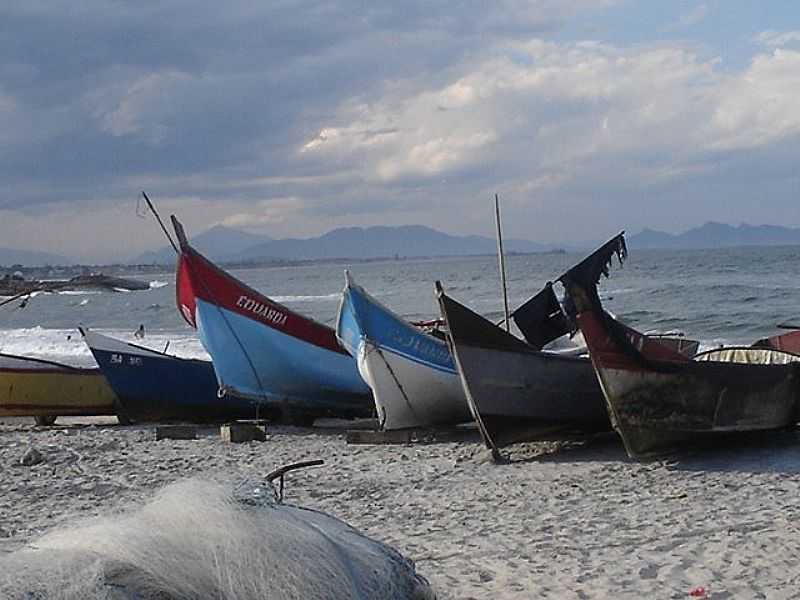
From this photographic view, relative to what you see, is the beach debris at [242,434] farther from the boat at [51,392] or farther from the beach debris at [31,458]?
the boat at [51,392]

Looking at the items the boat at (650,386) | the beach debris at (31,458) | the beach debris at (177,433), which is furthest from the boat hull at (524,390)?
the beach debris at (31,458)

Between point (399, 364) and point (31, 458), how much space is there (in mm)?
4040

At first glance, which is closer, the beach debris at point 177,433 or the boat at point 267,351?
the beach debris at point 177,433

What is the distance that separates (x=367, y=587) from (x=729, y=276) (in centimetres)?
5664

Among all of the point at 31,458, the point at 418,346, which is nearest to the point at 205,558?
the point at 31,458

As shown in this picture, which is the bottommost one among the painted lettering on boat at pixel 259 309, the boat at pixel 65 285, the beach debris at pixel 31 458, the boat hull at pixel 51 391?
the beach debris at pixel 31 458

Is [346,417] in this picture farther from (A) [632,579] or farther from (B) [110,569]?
(B) [110,569]

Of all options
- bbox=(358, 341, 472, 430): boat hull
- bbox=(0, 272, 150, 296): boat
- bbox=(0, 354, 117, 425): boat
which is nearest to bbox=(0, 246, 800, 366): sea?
bbox=(0, 272, 150, 296): boat

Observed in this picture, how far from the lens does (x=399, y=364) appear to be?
11.5 m

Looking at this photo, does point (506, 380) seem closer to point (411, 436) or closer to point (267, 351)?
point (411, 436)

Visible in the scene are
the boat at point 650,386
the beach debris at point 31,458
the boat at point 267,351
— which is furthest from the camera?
the boat at point 267,351

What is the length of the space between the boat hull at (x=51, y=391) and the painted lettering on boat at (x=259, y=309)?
2502 millimetres

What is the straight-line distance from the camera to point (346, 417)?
540 inches

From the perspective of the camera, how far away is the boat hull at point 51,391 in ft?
45.9
